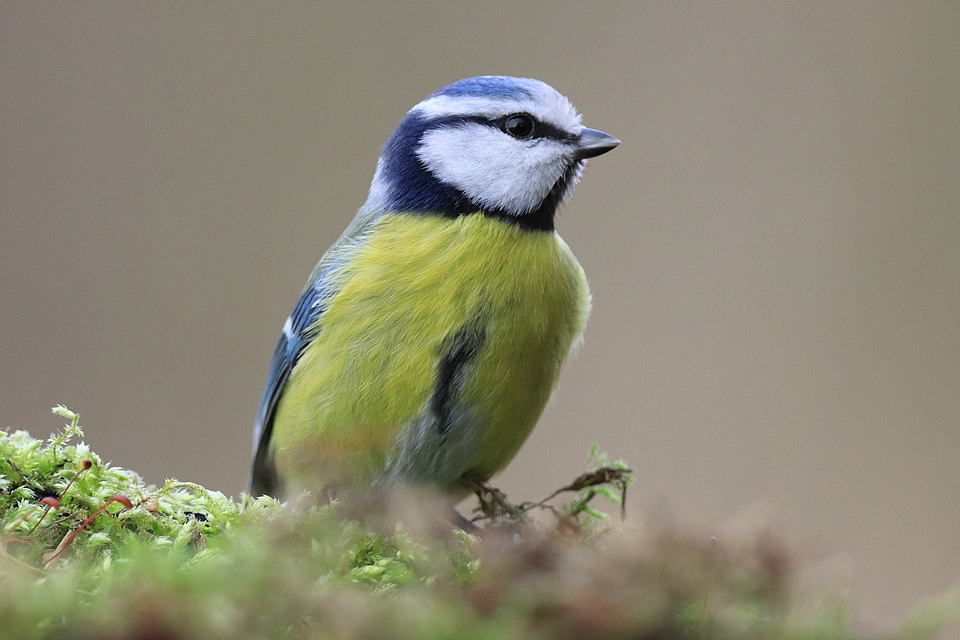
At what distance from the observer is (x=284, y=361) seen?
1715mm

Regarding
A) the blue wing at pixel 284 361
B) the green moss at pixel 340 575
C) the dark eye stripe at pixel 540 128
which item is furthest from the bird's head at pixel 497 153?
the green moss at pixel 340 575

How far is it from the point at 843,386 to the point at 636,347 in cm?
91

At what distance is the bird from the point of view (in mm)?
1434

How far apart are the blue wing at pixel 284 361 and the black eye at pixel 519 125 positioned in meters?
0.43

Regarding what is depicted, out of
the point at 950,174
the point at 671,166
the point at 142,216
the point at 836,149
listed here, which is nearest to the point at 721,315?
the point at 671,166

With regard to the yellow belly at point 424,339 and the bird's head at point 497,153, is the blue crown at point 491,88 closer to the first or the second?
the bird's head at point 497,153

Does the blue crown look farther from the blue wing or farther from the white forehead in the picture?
the blue wing

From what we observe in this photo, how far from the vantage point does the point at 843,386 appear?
372 cm

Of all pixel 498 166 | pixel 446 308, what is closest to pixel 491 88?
pixel 498 166

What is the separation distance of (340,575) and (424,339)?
62 centimetres

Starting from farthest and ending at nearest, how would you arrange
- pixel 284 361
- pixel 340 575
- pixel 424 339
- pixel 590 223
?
pixel 590 223, pixel 284 361, pixel 424 339, pixel 340 575

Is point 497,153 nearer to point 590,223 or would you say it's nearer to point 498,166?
point 498,166

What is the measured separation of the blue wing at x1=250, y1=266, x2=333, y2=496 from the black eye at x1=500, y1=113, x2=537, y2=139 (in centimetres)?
43

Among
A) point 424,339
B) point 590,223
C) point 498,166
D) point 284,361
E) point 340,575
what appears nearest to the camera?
point 340,575
